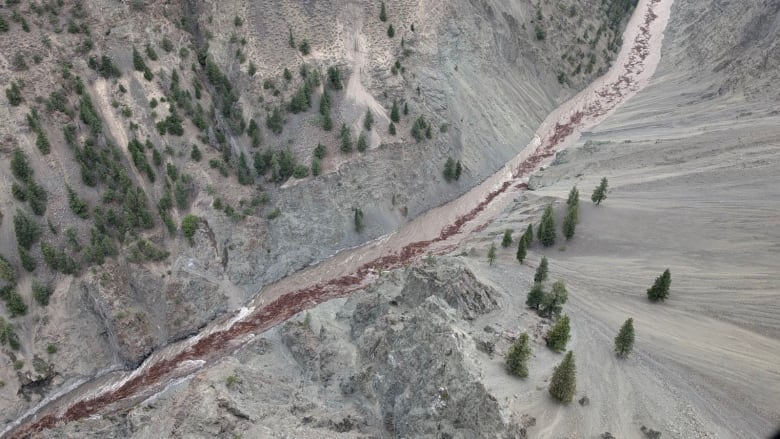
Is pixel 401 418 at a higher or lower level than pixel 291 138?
lower

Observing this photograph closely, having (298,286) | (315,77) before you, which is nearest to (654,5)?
(315,77)

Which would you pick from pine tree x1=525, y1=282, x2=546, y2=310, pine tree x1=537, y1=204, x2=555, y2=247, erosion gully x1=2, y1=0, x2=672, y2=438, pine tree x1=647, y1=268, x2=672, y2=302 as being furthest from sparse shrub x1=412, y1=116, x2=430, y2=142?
pine tree x1=647, y1=268, x2=672, y2=302

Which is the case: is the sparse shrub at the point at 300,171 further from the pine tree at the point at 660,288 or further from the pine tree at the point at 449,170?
the pine tree at the point at 660,288

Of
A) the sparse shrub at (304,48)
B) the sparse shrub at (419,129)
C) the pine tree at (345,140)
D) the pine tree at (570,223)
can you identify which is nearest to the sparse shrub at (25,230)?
the pine tree at (345,140)

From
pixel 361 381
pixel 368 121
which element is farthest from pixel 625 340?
pixel 368 121

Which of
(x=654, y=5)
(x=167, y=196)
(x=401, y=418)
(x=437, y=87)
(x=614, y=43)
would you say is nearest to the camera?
(x=401, y=418)

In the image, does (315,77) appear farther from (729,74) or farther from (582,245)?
(729,74)
